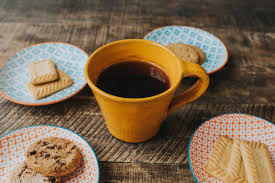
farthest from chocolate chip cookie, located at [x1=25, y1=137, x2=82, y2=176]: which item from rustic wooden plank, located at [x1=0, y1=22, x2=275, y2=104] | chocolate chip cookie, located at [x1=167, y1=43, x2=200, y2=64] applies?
chocolate chip cookie, located at [x1=167, y1=43, x2=200, y2=64]

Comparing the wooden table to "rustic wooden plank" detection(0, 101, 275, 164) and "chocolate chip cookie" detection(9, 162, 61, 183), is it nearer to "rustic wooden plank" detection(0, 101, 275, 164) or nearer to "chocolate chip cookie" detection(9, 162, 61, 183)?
"rustic wooden plank" detection(0, 101, 275, 164)

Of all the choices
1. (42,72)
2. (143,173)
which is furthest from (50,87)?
(143,173)

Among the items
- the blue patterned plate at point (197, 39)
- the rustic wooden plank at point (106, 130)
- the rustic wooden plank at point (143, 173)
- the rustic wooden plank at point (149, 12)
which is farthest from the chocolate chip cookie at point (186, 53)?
the rustic wooden plank at point (143, 173)

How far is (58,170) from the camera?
1.66 ft

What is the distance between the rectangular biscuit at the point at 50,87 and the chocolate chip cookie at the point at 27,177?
25cm

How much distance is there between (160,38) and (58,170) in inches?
25.0

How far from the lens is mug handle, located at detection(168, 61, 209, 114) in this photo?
0.52 m

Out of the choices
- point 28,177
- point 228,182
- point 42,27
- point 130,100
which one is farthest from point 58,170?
point 42,27

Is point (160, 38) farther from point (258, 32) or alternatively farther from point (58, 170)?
point (58, 170)

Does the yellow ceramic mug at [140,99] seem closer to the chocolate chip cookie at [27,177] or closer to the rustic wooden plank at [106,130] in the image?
the rustic wooden plank at [106,130]

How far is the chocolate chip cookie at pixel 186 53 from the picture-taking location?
817 millimetres

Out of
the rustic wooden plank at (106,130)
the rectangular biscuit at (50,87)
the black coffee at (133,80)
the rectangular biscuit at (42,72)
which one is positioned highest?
the black coffee at (133,80)

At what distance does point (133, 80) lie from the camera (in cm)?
61

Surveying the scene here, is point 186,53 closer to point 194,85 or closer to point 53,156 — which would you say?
point 194,85
